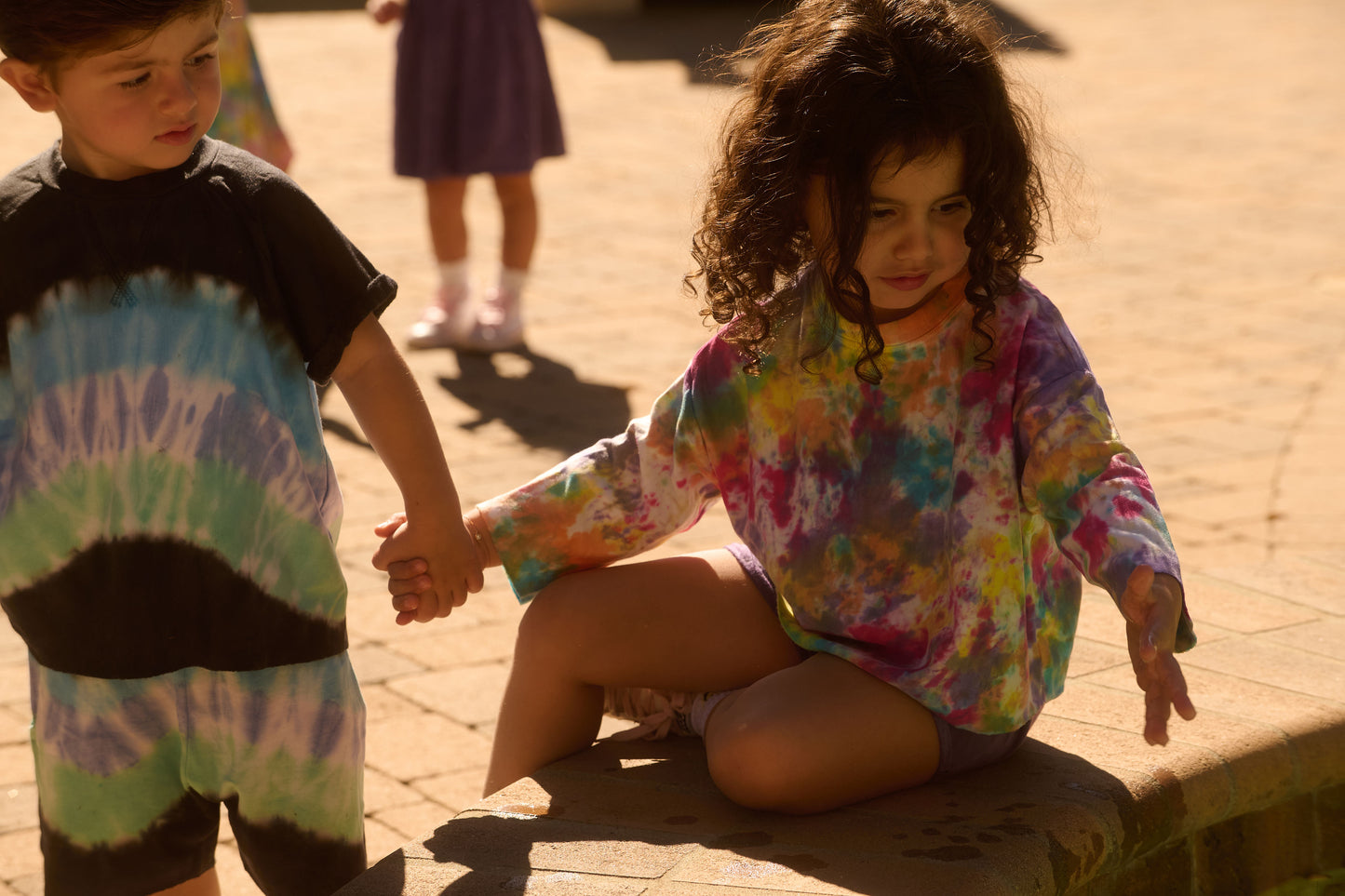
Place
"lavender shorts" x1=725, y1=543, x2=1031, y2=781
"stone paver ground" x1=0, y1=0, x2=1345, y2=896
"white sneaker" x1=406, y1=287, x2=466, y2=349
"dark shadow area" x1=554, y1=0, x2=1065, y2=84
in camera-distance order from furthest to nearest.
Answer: "dark shadow area" x1=554, y1=0, x2=1065, y2=84, "white sneaker" x1=406, y1=287, x2=466, y2=349, "stone paver ground" x1=0, y1=0, x2=1345, y2=896, "lavender shorts" x1=725, y1=543, x2=1031, y2=781

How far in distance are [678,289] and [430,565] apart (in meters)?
4.00

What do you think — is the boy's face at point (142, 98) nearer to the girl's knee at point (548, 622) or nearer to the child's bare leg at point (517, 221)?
the girl's knee at point (548, 622)

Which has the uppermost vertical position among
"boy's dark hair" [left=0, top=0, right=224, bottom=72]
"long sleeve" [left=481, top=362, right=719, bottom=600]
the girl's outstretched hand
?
"boy's dark hair" [left=0, top=0, right=224, bottom=72]

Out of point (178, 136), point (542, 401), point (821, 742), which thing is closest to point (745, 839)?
point (821, 742)

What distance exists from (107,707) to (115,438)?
12.3 inches

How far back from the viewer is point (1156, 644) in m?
1.81

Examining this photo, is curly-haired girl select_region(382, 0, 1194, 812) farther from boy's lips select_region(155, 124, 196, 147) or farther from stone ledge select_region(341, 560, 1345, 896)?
boy's lips select_region(155, 124, 196, 147)

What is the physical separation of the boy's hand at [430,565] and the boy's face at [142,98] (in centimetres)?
54

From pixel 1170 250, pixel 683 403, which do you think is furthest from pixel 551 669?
pixel 1170 250

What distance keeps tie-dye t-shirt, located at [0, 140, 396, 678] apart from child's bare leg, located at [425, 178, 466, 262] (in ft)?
12.4

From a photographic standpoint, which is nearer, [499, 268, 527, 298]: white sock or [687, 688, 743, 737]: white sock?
[687, 688, 743, 737]: white sock

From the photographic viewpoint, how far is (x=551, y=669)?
2283 mm

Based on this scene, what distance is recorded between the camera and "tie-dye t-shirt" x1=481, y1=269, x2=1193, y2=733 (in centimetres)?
211

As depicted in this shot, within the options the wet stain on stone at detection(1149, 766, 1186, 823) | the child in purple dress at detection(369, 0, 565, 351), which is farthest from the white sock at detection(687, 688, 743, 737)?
the child in purple dress at detection(369, 0, 565, 351)
